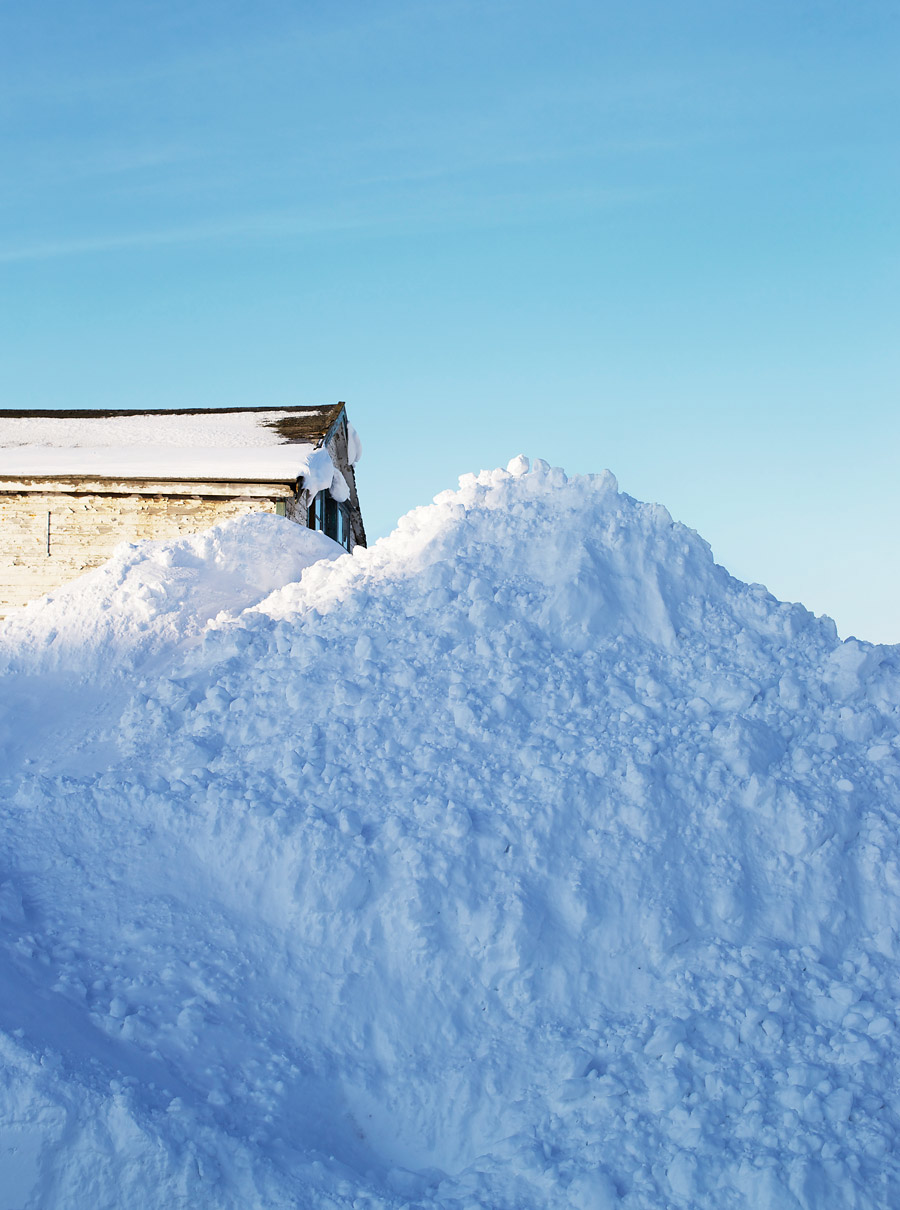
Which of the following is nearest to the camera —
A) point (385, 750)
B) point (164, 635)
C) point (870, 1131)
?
point (870, 1131)

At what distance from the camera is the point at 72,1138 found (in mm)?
3549

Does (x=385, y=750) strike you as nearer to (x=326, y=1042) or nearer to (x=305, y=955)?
(x=305, y=955)

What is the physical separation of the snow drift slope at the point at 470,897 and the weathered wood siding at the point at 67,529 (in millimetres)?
5578

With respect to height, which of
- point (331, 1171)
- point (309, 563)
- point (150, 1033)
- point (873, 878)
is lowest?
point (331, 1171)

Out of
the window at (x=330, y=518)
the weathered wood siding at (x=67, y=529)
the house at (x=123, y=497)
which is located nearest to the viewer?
the house at (x=123, y=497)

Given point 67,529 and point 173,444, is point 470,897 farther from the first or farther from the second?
point 173,444

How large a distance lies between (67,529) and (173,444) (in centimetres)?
248

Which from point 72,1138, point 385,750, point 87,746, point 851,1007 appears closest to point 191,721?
point 87,746

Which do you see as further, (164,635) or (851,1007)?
(164,635)

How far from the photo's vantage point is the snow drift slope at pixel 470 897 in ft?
12.3

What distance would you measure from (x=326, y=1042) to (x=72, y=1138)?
1.21 meters

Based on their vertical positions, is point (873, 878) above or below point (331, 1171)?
above

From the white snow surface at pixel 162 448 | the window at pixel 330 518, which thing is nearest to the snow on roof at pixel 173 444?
the white snow surface at pixel 162 448

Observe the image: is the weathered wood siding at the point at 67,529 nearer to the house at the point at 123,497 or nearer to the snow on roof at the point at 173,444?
the house at the point at 123,497
